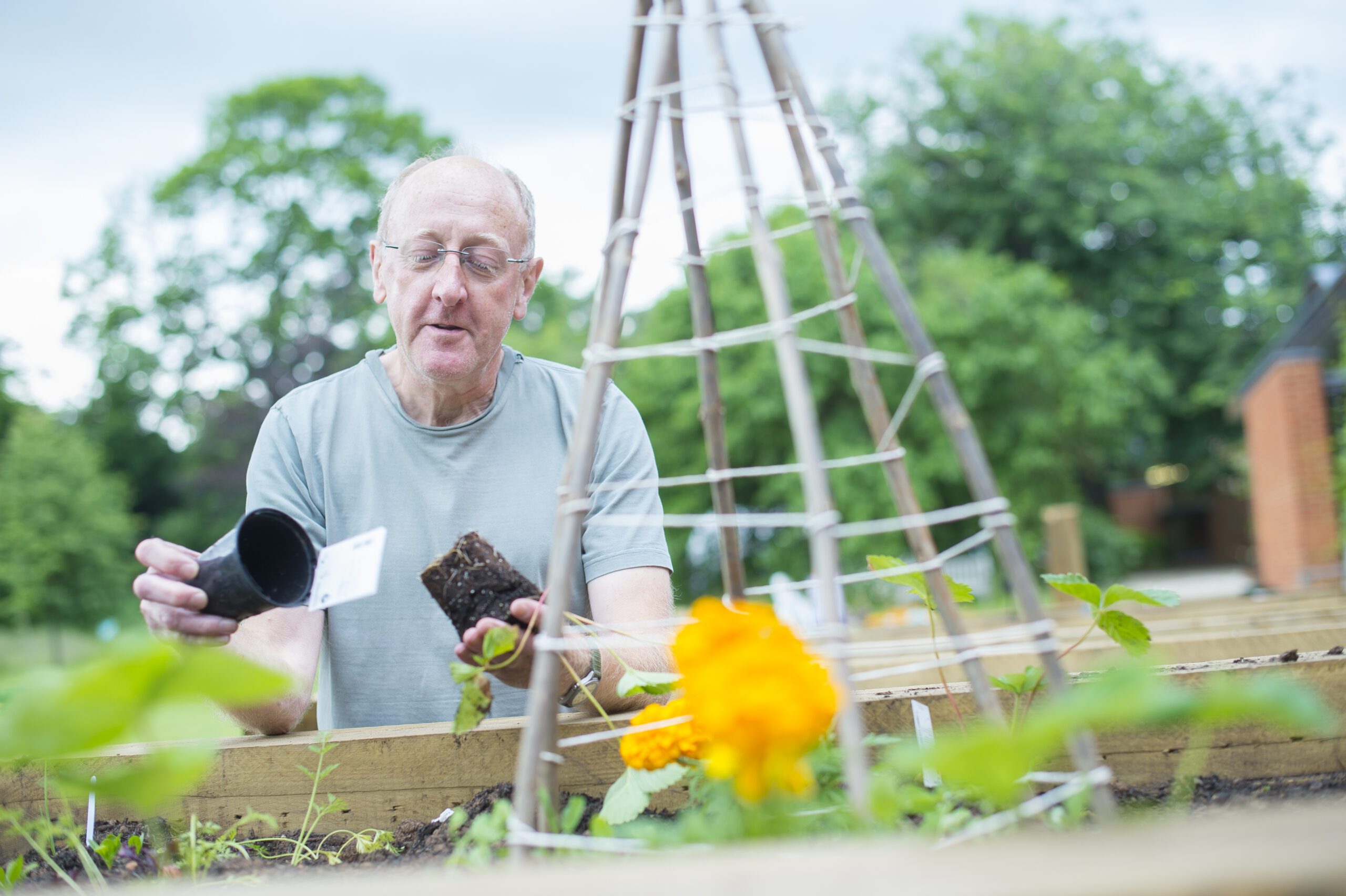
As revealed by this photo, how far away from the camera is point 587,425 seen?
91cm

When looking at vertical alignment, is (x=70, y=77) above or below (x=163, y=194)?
above

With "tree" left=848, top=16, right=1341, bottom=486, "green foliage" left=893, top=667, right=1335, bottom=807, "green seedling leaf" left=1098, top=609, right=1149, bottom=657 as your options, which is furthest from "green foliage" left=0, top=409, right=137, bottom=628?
"green foliage" left=893, top=667, right=1335, bottom=807

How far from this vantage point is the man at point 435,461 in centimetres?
170

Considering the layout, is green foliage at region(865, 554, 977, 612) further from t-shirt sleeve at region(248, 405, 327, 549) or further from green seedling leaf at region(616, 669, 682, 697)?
t-shirt sleeve at region(248, 405, 327, 549)

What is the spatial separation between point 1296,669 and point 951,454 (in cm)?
1144

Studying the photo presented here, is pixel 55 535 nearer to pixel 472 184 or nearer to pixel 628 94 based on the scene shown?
pixel 472 184

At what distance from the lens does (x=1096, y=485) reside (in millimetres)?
19609

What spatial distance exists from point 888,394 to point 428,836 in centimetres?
1155

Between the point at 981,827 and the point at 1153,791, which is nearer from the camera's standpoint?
the point at 981,827

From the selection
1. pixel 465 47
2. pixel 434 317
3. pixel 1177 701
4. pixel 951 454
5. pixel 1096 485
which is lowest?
pixel 1096 485

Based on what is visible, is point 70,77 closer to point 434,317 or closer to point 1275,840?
point 434,317

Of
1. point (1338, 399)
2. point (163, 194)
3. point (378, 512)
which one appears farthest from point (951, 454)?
point (163, 194)

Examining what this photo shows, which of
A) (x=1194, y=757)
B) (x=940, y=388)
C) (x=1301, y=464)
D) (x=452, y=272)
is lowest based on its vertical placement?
(x=1301, y=464)

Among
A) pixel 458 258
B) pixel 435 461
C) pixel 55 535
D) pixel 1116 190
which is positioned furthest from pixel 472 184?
pixel 1116 190
